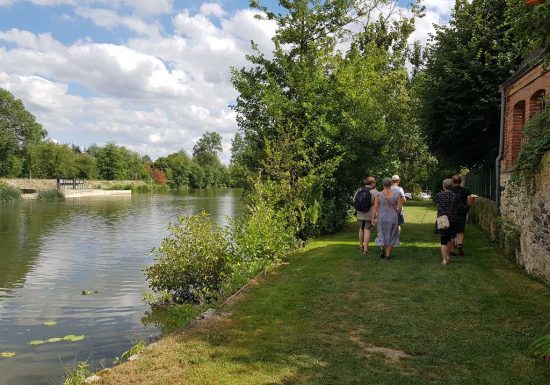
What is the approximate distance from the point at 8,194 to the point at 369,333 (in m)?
53.2

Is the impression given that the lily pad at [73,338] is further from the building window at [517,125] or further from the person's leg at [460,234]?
the building window at [517,125]

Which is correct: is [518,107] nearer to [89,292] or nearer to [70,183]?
[89,292]

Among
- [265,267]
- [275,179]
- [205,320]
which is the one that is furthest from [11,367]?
[275,179]

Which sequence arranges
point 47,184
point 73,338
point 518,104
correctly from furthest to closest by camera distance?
point 47,184, point 518,104, point 73,338

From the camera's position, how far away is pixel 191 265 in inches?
395

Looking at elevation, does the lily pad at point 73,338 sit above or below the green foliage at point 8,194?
below

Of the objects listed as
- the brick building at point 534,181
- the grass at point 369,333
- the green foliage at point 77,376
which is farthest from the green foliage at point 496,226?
the green foliage at point 77,376

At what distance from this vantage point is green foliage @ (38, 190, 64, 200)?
56.2 meters

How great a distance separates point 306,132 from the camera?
47.4ft

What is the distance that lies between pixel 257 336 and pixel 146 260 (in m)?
11.2

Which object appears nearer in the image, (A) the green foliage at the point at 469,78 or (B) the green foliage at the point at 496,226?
(B) the green foliage at the point at 496,226

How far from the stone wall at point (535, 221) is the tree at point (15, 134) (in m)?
77.6

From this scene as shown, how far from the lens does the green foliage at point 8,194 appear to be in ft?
162

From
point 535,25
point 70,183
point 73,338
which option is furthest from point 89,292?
point 70,183
